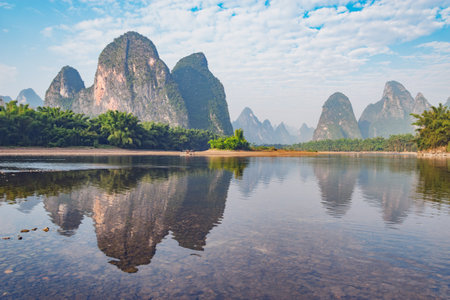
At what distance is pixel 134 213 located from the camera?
1137cm

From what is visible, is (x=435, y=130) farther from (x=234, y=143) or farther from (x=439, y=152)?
(x=234, y=143)

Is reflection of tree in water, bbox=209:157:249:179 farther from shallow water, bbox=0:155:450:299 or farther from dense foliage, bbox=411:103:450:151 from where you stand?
dense foliage, bbox=411:103:450:151

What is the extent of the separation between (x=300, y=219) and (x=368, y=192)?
9441 millimetres

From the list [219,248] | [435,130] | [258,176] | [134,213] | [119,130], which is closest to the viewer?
[219,248]

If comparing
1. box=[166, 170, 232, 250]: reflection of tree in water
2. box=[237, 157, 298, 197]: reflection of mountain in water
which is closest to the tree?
box=[237, 157, 298, 197]: reflection of mountain in water

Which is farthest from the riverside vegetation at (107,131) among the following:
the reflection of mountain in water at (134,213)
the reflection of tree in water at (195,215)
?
the reflection of tree in water at (195,215)

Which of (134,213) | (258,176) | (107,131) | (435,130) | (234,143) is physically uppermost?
(435,130)

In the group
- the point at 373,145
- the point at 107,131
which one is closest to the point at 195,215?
the point at 107,131

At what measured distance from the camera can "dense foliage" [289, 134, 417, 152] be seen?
14174 cm

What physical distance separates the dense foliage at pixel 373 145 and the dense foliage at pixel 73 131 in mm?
101198

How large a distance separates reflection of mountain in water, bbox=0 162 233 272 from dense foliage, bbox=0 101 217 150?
178 ft

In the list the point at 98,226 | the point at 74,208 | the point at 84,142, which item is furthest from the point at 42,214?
the point at 84,142

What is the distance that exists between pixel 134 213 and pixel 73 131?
70514 mm

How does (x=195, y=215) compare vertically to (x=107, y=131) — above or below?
below
